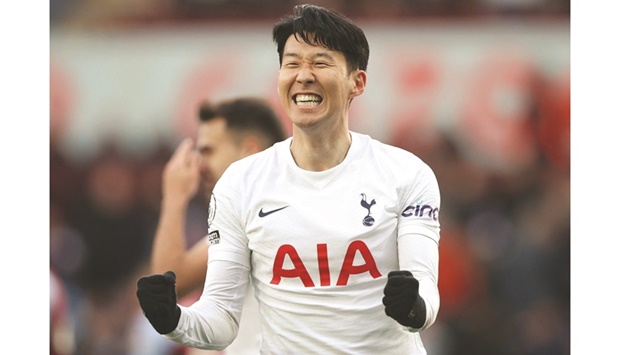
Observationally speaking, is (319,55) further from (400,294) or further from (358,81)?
(400,294)

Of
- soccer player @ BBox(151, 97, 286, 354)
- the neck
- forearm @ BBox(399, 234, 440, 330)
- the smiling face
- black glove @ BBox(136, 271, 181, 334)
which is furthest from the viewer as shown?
soccer player @ BBox(151, 97, 286, 354)

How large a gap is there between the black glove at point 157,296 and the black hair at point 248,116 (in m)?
2.66

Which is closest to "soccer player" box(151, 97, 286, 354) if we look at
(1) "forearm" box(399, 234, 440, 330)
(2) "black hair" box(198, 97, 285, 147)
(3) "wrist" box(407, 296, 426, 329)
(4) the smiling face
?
(2) "black hair" box(198, 97, 285, 147)

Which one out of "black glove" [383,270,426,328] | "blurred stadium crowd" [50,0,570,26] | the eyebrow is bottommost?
"black glove" [383,270,426,328]

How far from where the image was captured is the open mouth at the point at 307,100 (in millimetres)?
2902

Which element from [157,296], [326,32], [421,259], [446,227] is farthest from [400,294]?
[446,227]

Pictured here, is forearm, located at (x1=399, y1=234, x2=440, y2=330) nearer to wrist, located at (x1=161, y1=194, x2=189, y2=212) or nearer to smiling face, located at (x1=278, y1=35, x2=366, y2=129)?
smiling face, located at (x1=278, y1=35, x2=366, y2=129)

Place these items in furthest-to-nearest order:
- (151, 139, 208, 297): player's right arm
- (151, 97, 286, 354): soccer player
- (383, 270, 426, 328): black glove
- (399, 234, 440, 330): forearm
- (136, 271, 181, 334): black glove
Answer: (151, 139, 208, 297): player's right arm → (151, 97, 286, 354): soccer player → (399, 234, 440, 330): forearm → (136, 271, 181, 334): black glove → (383, 270, 426, 328): black glove

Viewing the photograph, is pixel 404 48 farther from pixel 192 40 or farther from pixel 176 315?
pixel 176 315

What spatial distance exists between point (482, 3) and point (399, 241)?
Answer: 281 cm

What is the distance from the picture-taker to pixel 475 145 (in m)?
5.35

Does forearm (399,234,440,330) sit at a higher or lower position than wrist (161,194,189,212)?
lower

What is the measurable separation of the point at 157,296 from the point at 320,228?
0.58 meters

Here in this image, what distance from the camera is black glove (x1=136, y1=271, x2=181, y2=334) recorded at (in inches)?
103
